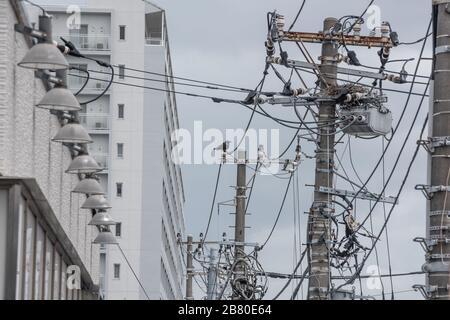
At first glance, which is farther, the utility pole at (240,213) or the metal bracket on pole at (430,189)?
the utility pole at (240,213)

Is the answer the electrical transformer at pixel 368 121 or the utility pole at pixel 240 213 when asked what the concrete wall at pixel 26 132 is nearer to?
the electrical transformer at pixel 368 121

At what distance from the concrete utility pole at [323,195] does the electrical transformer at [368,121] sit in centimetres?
38

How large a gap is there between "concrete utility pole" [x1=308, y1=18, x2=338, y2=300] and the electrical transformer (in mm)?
381

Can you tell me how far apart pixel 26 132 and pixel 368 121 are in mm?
13463

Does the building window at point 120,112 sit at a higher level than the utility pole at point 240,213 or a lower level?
higher

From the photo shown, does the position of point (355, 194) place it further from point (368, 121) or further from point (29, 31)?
point (29, 31)

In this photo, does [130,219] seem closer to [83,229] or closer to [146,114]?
[146,114]

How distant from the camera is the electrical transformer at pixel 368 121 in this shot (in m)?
35.0

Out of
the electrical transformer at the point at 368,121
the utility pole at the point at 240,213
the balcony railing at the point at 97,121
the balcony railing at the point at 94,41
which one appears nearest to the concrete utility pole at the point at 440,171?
the electrical transformer at the point at 368,121

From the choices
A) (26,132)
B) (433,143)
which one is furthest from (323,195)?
(26,132)

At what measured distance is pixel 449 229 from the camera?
884 inches

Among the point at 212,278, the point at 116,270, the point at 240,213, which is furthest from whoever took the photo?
the point at 116,270

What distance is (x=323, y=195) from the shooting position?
1336 inches
